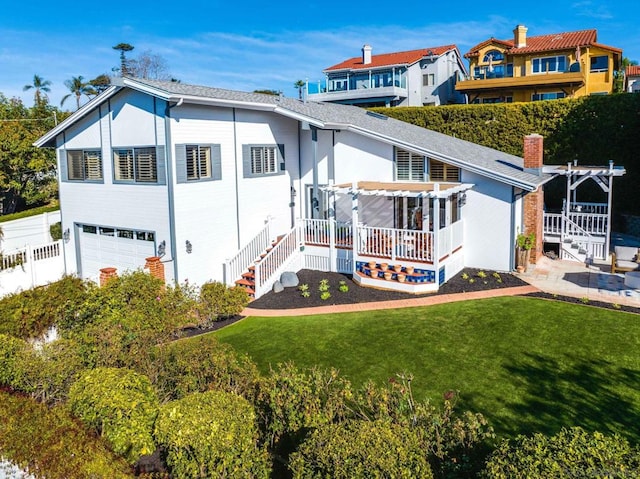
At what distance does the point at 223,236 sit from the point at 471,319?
9.03 meters

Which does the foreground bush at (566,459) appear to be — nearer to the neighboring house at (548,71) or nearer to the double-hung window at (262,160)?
the double-hung window at (262,160)

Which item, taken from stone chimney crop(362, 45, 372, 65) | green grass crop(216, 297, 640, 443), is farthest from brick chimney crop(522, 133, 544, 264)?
stone chimney crop(362, 45, 372, 65)

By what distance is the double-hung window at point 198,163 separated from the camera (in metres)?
16.9

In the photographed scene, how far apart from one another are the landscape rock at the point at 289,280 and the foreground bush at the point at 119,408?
10.6m

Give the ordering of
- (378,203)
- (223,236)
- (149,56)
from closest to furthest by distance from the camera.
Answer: (223,236), (378,203), (149,56)

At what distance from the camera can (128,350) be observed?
9797 mm

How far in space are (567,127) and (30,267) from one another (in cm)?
2697

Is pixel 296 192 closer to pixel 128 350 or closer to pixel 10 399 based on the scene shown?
pixel 128 350

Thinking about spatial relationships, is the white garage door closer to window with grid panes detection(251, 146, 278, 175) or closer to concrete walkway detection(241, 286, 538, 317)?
concrete walkway detection(241, 286, 538, 317)

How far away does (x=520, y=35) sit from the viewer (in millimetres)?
42969

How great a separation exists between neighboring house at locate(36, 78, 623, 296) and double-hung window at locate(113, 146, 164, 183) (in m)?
0.06

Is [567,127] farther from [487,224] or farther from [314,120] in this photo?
[314,120]

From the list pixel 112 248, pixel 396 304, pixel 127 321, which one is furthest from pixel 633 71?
pixel 127 321

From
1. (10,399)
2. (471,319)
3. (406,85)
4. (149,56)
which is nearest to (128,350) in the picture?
(10,399)
